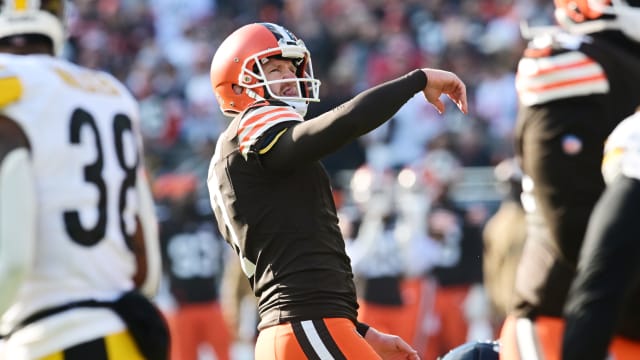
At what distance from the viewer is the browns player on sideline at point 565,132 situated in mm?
4090

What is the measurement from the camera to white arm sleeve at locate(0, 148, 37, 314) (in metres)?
3.61

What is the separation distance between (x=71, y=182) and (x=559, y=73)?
61.5 inches

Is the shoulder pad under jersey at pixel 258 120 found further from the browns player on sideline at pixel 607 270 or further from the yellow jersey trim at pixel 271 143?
the browns player on sideline at pixel 607 270

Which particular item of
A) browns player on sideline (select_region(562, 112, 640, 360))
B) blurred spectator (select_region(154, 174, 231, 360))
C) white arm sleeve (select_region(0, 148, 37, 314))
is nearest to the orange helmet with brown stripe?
white arm sleeve (select_region(0, 148, 37, 314))

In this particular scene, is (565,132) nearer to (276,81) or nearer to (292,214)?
(292,214)

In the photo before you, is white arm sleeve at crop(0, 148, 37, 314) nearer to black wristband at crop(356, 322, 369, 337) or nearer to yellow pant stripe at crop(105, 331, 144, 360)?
yellow pant stripe at crop(105, 331, 144, 360)

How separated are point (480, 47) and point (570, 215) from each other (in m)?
13.3

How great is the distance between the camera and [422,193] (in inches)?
579

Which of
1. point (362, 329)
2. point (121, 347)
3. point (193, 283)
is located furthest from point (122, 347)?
point (193, 283)

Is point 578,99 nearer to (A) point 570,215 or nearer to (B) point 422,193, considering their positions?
(A) point 570,215

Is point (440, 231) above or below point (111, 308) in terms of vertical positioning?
below

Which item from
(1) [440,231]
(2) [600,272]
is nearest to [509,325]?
(2) [600,272]

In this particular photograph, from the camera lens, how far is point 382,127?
637 inches

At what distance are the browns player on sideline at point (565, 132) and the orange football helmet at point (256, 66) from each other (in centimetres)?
78
